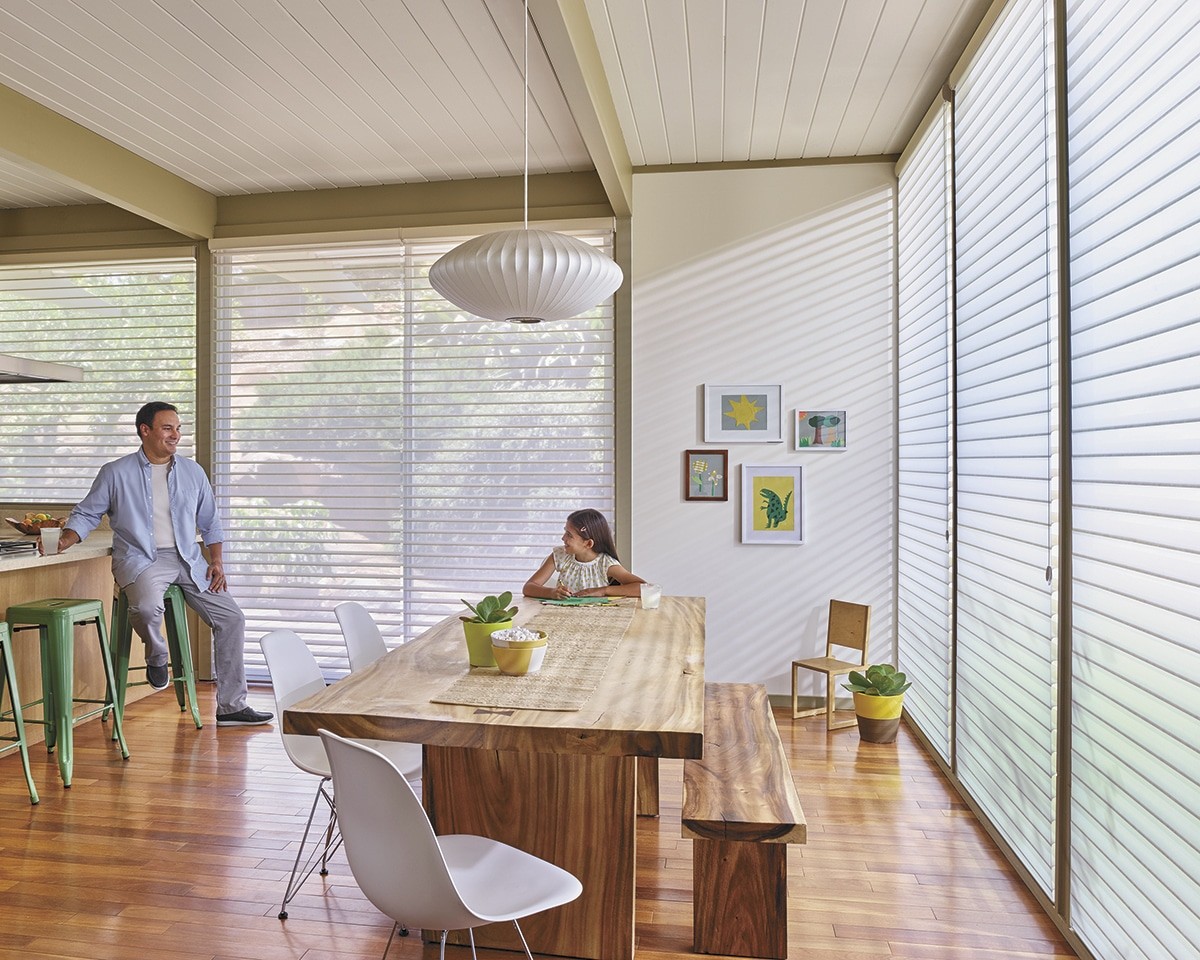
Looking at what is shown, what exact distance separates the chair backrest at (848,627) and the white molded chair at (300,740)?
2.38 meters

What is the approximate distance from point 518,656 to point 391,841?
0.70 m

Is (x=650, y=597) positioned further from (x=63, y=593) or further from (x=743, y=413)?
(x=63, y=593)

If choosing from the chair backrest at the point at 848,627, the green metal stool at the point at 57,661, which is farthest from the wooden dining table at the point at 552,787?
the chair backrest at the point at 848,627

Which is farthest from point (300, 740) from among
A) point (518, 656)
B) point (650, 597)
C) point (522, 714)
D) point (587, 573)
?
point (587, 573)

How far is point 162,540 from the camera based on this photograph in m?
4.11

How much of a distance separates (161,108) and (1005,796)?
14.7 ft

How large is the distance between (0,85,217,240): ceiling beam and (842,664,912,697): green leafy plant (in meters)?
4.40

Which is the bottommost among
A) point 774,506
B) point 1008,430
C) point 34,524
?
point 34,524

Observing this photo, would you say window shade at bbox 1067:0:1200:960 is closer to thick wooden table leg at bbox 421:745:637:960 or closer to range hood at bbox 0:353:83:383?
thick wooden table leg at bbox 421:745:637:960

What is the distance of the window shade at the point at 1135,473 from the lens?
1.67 m

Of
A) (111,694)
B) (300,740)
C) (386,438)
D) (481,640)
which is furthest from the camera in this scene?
(386,438)

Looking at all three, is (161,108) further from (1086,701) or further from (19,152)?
(1086,701)

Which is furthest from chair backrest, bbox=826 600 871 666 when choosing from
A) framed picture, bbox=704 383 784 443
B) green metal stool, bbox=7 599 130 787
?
green metal stool, bbox=7 599 130 787

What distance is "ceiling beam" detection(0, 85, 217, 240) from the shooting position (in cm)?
372
